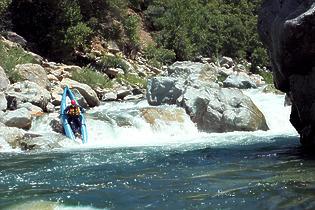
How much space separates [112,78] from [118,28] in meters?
4.87

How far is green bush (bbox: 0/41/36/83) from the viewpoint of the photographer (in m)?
18.6

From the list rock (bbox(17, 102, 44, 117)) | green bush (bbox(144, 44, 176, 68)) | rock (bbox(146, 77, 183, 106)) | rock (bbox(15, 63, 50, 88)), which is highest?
green bush (bbox(144, 44, 176, 68))

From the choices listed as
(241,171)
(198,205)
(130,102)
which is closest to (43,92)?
(130,102)

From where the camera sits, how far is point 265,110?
1805 centimetres

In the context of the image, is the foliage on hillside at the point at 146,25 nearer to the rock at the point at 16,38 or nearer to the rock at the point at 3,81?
the rock at the point at 16,38

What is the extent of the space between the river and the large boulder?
2.93ft

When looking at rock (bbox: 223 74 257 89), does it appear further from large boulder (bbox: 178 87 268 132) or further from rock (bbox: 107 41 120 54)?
rock (bbox: 107 41 120 54)

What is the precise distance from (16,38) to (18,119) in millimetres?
12177

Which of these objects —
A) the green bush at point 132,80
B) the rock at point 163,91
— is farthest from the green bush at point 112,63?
the rock at point 163,91

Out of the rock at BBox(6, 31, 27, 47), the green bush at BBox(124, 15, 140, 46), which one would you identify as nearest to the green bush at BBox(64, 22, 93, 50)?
the rock at BBox(6, 31, 27, 47)

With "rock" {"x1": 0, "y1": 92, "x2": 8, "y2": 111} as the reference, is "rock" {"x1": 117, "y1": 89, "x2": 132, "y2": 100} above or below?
above

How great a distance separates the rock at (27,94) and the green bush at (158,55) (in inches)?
508

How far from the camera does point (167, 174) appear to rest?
7.97 metres

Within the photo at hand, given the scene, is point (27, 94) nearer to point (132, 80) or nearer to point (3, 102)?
point (3, 102)
